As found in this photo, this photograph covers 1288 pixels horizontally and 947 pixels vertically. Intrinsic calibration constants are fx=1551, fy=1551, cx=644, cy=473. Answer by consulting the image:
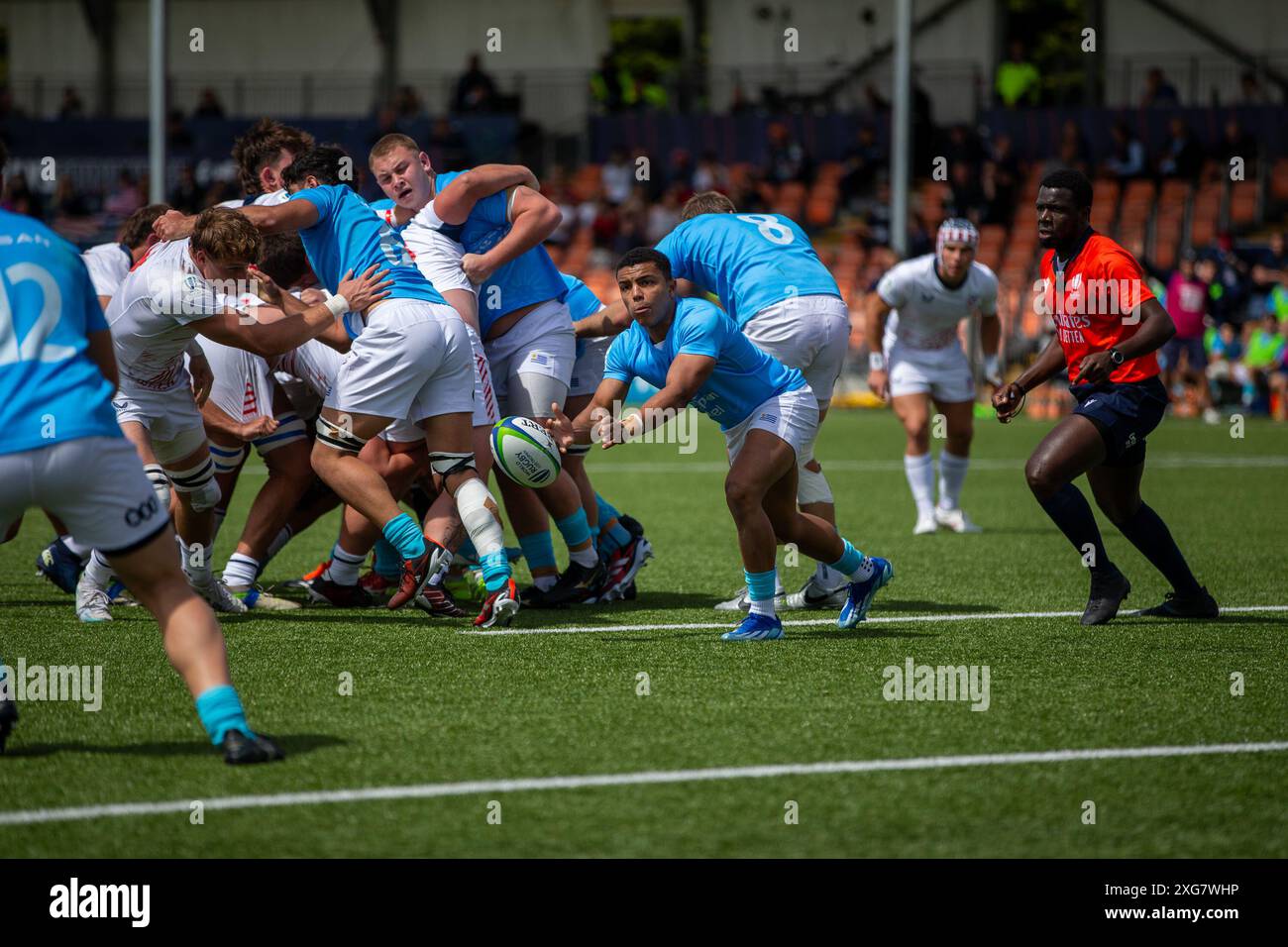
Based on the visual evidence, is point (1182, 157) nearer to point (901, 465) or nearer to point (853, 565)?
point (901, 465)

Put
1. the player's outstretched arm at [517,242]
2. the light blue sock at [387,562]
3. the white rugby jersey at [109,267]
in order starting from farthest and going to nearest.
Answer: the white rugby jersey at [109,267] → the light blue sock at [387,562] → the player's outstretched arm at [517,242]

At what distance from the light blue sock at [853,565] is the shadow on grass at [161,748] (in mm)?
2788

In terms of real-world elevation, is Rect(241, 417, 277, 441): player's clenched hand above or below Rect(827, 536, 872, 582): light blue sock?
above

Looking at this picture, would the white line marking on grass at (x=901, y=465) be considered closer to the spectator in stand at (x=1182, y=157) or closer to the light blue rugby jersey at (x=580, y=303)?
the light blue rugby jersey at (x=580, y=303)

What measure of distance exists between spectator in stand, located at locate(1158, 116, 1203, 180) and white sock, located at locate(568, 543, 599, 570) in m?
20.6

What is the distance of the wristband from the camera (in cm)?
637

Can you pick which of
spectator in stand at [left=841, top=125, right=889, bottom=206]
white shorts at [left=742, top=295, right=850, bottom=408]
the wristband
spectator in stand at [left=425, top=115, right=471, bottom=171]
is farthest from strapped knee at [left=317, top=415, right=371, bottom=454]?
spectator in stand at [left=841, top=125, right=889, bottom=206]

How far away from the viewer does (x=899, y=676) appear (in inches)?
232

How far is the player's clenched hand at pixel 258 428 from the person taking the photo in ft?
24.8

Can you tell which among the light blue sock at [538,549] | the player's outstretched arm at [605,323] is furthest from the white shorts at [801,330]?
the light blue sock at [538,549]

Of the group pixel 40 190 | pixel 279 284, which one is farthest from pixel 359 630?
pixel 40 190

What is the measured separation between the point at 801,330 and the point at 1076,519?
1627mm

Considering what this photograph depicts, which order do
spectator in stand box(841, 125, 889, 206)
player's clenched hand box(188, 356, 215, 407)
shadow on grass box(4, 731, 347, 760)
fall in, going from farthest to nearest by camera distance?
spectator in stand box(841, 125, 889, 206) → player's clenched hand box(188, 356, 215, 407) → shadow on grass box(4, 731, 347, 760)

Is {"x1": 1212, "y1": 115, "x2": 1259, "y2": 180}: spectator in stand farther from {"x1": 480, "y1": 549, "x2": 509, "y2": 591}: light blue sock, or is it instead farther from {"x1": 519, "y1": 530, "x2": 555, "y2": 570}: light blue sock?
{"x1": 480, "y1": 549, "x2": 509, "y2": 591}: light blue sock
